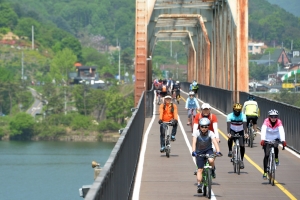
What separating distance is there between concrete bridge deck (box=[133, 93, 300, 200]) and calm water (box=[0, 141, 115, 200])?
6340 centimetres

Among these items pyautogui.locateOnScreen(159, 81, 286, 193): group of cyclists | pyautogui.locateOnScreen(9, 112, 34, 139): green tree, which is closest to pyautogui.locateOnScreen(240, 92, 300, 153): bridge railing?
pyautogui.locateOnScreen(159, 81, 286, 193): group of cyclists

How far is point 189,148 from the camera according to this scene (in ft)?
90.6

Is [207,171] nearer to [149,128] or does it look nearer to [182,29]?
[149,128]

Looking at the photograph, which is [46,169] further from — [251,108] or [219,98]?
[251,108]

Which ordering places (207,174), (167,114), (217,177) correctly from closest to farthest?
(207,174) → (217,177) → (167,114)

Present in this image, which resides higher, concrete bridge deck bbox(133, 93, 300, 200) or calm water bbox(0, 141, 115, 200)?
concrete bridge deck bbox(133, 93, 300, 200)

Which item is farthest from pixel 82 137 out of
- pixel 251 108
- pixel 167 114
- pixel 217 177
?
pixel 217 177

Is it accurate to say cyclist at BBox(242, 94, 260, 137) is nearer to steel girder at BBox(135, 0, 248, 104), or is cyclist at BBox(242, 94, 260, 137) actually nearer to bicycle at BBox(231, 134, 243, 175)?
bicycle at BBox(231, 134, 243, 175)

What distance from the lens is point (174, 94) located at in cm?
5809

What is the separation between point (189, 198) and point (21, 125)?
166556mm

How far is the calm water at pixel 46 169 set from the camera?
9400cm

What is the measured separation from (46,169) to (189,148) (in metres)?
89.8

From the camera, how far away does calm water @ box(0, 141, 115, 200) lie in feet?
308

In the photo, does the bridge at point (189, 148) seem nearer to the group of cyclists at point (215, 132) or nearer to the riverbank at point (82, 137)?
the group of cyclists at point (215, 132)
